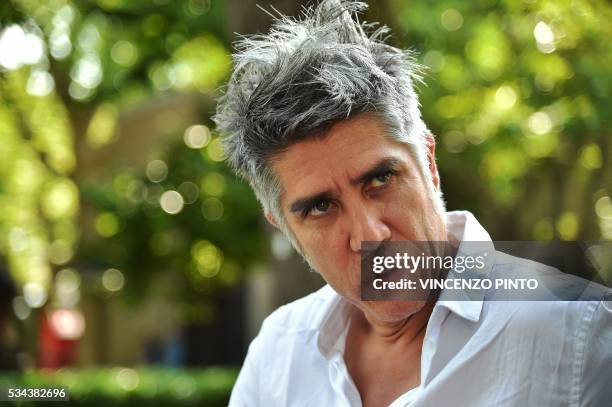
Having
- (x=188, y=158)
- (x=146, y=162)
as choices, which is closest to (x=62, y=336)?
(x=146, y=162)

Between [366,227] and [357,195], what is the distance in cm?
6

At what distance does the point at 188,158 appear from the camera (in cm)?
618

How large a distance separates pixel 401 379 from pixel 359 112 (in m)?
0.47

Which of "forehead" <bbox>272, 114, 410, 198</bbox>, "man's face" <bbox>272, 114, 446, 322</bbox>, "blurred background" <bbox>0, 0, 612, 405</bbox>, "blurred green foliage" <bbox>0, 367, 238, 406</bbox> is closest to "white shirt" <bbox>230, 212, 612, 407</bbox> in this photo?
"man's face" <bbox>272, 114, 446, 322</bbox>

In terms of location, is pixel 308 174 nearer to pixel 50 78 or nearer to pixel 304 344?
pixel 304 344

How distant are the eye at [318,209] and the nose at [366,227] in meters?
0.06

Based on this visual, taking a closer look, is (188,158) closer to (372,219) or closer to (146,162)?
(146,162)

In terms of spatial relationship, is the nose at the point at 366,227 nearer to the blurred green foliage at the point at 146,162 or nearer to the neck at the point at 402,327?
the neck at the point at 402,327

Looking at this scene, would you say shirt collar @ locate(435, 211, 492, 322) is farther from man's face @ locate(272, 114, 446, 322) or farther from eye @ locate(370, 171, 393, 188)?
eye @ locate(370, 171, 393, 188)

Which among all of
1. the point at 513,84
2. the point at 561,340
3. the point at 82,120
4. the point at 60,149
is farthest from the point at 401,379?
the point at 60,149

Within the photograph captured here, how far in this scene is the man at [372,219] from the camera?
1.27m

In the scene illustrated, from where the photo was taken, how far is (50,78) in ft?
20.7

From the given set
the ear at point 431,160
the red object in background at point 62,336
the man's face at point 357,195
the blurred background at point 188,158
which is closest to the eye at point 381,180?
the man's face at point 357,195

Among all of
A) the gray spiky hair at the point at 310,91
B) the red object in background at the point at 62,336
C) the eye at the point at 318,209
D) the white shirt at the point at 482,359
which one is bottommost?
the red object in background at the point at 62,336
